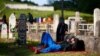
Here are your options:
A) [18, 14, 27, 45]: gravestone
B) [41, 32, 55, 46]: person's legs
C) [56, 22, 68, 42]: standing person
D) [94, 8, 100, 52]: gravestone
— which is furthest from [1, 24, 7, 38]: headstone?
[94, 8, 100, 52]: gravestone

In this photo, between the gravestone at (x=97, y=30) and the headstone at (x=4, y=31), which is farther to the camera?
the headstone at (x=4, y=31)

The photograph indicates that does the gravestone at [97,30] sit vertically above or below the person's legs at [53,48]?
above

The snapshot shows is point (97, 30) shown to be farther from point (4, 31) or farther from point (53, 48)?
point (4, 31)

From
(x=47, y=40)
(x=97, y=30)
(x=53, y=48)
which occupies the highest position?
(x=97, y=30)

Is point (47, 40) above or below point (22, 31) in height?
below

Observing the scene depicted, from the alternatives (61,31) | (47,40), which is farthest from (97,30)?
(61,31)

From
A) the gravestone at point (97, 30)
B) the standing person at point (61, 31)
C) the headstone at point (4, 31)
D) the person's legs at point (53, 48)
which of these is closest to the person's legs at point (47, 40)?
the person's legs at point (53, 48)

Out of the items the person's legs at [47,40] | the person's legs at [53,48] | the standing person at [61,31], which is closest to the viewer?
the person's legs at [53,48]

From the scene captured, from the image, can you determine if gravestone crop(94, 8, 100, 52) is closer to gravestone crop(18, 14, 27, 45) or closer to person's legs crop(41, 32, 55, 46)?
person's legs crop(41, 32, 55, 46)

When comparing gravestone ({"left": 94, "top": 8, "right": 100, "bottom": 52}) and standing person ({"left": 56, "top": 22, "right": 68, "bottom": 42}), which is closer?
gravestone ({"left": 94, "top": 8, "right": 100, "bottom": 52})

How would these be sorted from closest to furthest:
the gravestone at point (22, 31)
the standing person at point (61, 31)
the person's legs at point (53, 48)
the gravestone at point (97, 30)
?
1. the gravestone at point (97, 30)
2. the person's legs at point (53, 48)
3. the standing person at point (61, 31)
4. the gravestone at point (22, 31)

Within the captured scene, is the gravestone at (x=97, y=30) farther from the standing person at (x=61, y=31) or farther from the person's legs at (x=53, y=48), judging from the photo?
the standing person at (x=61, y=31)

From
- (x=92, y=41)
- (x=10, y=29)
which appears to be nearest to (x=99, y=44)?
(x=92, y=41)

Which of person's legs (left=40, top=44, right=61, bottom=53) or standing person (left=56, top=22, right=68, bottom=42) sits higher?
standing person (left=56, top=22, right=68, bottom=42)
